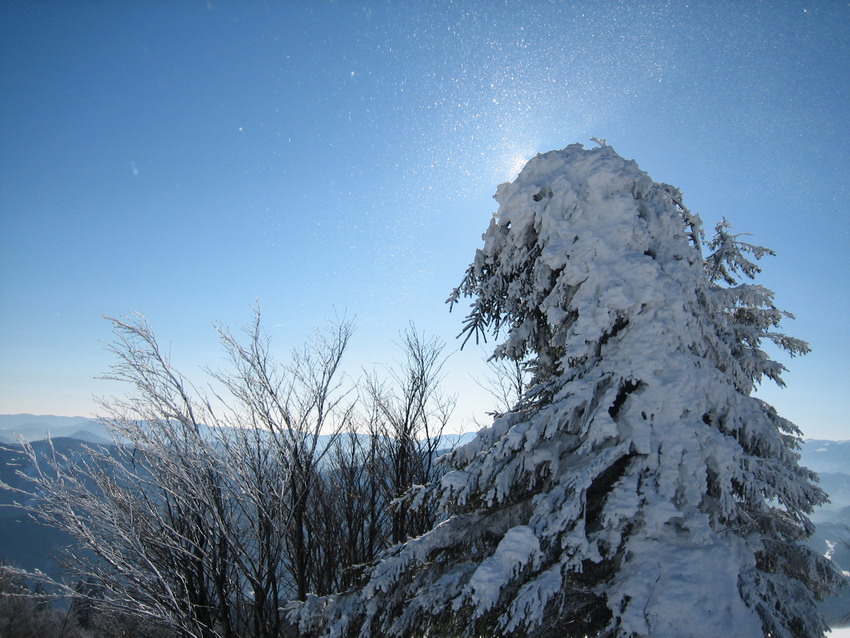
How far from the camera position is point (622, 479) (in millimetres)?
3299

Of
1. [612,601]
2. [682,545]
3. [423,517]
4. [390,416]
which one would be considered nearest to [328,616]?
[612,601]

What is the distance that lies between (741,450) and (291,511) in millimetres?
6130

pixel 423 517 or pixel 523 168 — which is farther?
pixel 423 517

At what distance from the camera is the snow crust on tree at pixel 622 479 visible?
2.96 metres

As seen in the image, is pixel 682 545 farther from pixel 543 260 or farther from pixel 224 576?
pixel 224 576

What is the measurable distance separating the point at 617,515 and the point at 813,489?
194cm

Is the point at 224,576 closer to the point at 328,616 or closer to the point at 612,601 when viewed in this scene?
the point at 328,616

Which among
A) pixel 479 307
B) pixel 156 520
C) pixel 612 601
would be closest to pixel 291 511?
pixel 156 520

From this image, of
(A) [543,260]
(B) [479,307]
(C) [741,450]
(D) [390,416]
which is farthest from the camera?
(D) [390,416]

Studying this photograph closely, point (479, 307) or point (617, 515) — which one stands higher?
point (479, 307)

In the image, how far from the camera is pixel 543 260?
14.2 ft

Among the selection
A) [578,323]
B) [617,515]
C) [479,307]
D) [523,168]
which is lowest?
[617,515]

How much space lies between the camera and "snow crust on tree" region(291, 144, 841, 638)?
9.71ft

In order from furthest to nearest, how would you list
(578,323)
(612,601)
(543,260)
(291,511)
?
(291,511) < (543,260) < (578,323) < (612,601)
